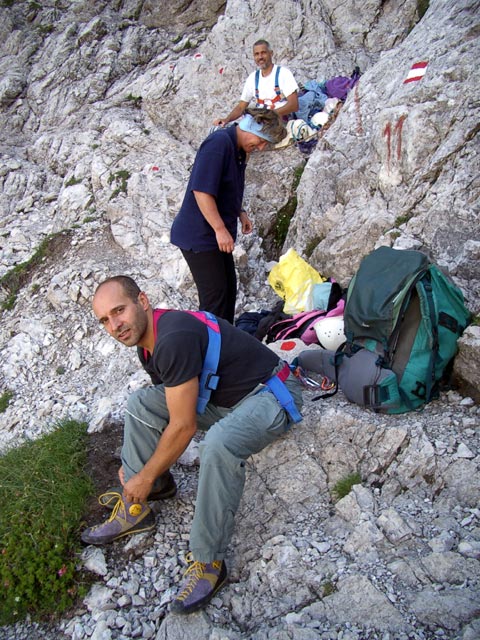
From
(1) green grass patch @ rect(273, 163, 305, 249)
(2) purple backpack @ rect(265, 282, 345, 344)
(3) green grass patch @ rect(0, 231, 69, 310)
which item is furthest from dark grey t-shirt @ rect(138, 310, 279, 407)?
(3) green grass patch @ rect(0, 231, 69, 310)

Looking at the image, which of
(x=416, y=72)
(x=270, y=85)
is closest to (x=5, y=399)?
(x=270, y=85)

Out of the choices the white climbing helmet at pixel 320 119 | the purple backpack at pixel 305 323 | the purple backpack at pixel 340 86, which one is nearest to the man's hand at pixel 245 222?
the purple backpack at pixel 305 323

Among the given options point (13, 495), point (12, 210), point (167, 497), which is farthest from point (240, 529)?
point (12, 210)

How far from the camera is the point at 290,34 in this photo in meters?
12.3

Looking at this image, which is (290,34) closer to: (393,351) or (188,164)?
(188,164)

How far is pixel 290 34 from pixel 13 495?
12.4 meters

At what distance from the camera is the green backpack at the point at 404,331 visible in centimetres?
467

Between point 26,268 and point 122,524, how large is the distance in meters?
7.08

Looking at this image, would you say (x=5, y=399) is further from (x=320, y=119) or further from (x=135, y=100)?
(x=135, y=100)

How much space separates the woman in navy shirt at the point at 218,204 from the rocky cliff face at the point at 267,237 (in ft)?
5.95

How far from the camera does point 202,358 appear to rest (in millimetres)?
3637

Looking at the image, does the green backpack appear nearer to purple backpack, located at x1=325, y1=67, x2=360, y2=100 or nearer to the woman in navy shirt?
the woman in navy shirt

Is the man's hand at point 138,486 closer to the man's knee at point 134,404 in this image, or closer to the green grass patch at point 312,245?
the man's knee at point 134,404

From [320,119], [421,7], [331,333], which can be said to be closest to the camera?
[331,333]
